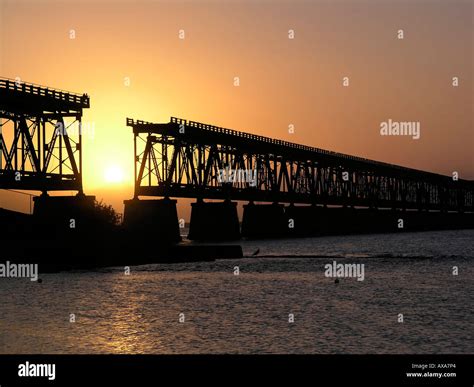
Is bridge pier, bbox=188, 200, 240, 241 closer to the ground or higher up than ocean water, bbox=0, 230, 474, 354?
higher up

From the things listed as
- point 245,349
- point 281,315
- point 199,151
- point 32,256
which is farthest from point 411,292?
point 199,151

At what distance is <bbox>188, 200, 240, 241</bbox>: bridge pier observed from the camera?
105 m

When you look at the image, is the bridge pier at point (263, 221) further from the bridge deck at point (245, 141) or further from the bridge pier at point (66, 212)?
the bridge pier at point (66, 212)

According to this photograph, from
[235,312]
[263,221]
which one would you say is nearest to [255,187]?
[263,221]

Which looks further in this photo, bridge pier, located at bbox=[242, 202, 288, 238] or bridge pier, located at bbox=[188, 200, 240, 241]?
bridge pier, located at bbox=[242, 202, 288, 238]

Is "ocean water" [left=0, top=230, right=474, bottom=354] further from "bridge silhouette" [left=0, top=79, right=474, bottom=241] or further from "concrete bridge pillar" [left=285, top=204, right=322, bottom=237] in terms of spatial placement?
"concrete bridge pillar" [left=285, top=204, right=322, bottom=237]

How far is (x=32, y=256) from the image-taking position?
50.2 metres

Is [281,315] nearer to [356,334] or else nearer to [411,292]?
[356,334]

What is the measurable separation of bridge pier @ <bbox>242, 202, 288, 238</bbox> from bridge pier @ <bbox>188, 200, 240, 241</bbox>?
39.7 ft

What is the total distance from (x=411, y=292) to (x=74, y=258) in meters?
22.8

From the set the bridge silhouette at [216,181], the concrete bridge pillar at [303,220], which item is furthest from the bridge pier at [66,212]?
the concrete bridge pillar at [303,220]

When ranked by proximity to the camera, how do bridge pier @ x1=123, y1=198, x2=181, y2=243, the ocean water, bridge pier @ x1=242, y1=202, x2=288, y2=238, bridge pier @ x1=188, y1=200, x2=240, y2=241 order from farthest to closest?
bridge pier @ x1=242, y1=202, x2=288, y2=238 < bridge pier @ x1=188, y1=200, x2=240, y2=241 < bridge pier @ x1=123, y1=198, x2=181, y2=243 < the ocean water

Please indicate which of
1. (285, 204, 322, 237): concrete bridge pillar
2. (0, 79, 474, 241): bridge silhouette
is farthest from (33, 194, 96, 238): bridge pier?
(285, 204, 322, 237): concrete bridge pillar
